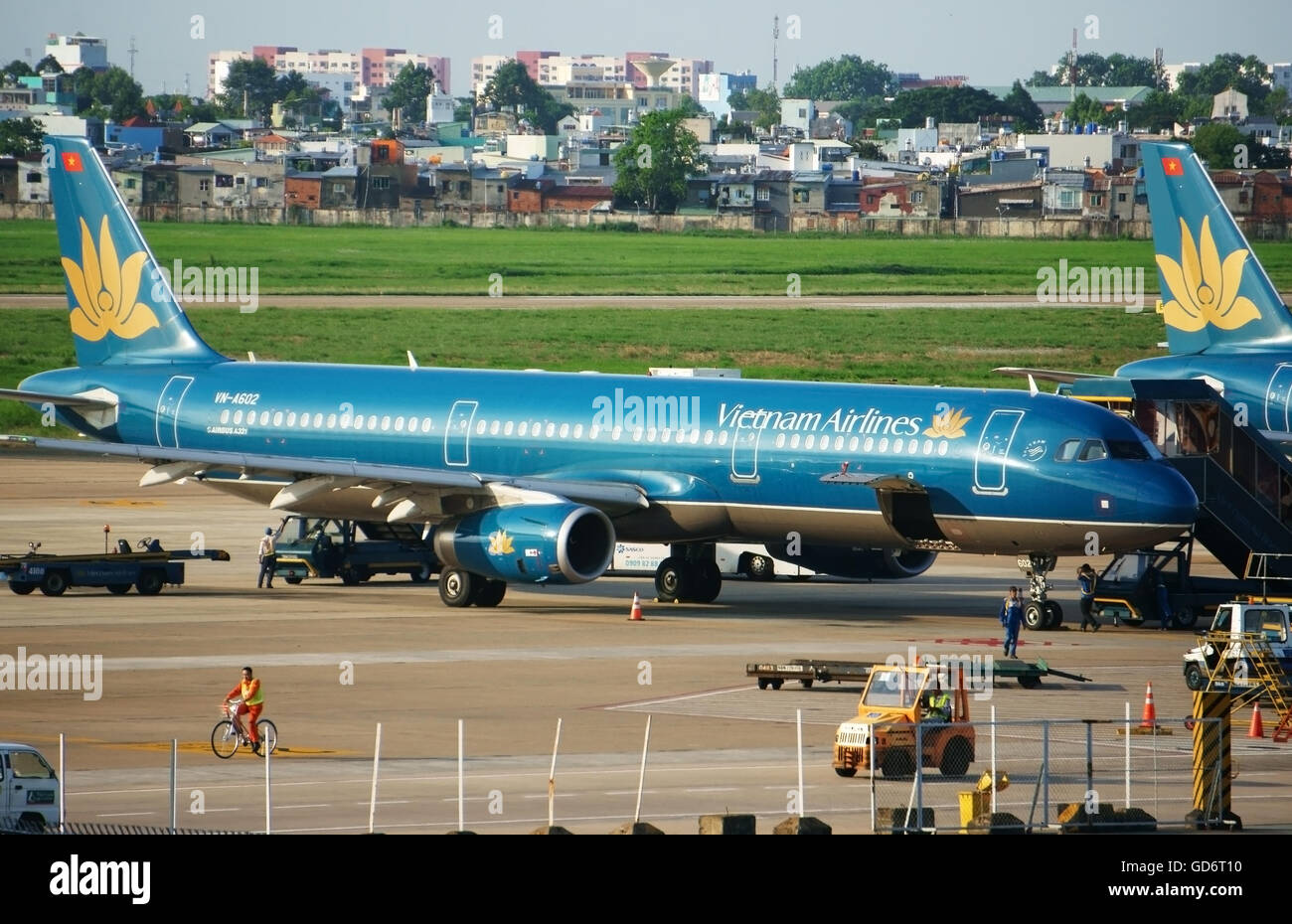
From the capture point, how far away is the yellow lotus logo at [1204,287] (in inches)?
2156

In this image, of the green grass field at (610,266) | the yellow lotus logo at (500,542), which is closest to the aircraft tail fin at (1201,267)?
the yellow lotus logo at (500,542)

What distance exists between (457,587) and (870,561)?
10.4m

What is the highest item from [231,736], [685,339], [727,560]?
[231,736]

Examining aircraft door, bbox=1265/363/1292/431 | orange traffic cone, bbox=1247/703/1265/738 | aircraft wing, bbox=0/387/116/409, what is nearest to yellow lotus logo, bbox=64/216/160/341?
aircraft wing, bbox=0/387/116/409

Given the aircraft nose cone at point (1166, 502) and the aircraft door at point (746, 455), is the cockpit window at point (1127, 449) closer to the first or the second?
the aircraft nose cone at point (1166, 502)

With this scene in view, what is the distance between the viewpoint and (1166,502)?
4647 centimetres

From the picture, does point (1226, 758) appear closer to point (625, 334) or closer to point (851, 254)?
point (625, 334)

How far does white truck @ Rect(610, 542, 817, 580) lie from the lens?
197ft

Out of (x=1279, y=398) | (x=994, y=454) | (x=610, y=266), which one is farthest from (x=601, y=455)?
(x=610, y=266)

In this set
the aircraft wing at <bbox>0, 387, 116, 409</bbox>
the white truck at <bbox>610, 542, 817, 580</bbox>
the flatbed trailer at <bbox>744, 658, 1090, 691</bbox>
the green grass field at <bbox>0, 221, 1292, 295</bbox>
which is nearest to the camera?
the flatbed trailer at <bbox>744, 658, 1090, 691</bbox>

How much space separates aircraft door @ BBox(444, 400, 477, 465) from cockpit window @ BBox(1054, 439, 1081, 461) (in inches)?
611

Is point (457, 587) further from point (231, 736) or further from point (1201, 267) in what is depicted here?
point (1201, 267)

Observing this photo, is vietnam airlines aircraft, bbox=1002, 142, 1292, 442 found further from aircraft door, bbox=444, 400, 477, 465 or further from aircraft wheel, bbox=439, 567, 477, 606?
aircraft wheel, bbox=439, 567, 477, 606

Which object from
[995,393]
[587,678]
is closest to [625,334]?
[995,393]
